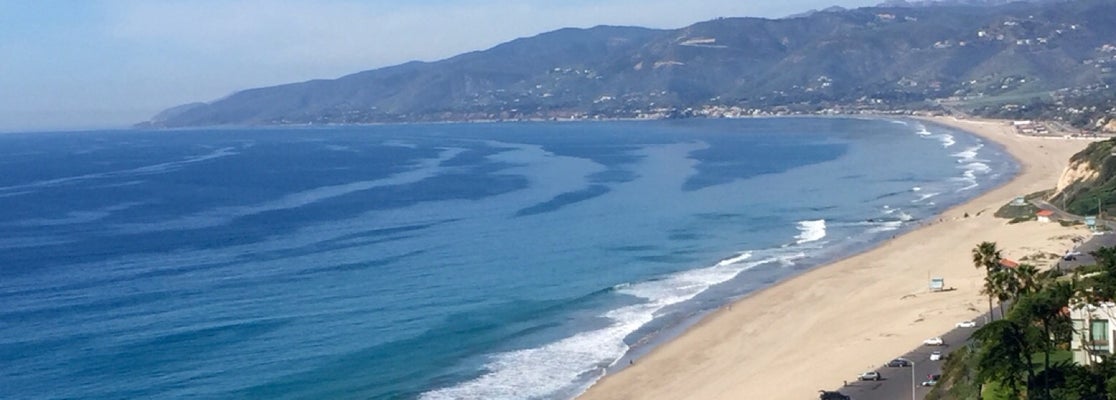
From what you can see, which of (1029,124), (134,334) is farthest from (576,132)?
(134,334)

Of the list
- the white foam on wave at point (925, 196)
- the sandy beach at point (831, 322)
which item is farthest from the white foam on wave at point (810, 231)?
the white foam on wave at point (925, 196)

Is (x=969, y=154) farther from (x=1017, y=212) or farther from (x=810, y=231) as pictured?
(x=810, y=231)

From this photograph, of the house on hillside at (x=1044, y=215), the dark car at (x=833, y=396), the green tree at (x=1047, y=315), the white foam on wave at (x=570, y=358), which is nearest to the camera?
the green tree at (x=1047, y=315)

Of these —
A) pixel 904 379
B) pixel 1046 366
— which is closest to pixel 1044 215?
pixel 904 379

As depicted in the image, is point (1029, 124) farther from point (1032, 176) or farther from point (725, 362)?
point (725, 362)

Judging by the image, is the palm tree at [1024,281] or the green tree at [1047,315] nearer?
the green tree at [1047,315]

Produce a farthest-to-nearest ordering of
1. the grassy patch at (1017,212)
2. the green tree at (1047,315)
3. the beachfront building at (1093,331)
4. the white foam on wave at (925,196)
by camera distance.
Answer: the white foam on wave at (925,196) < the grassy patch at (1017,212) < the beachfront building at (1093,331) < the green tree at (1047,315)

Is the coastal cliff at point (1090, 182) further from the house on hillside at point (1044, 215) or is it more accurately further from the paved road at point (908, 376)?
the paved road at point (908, 376)
